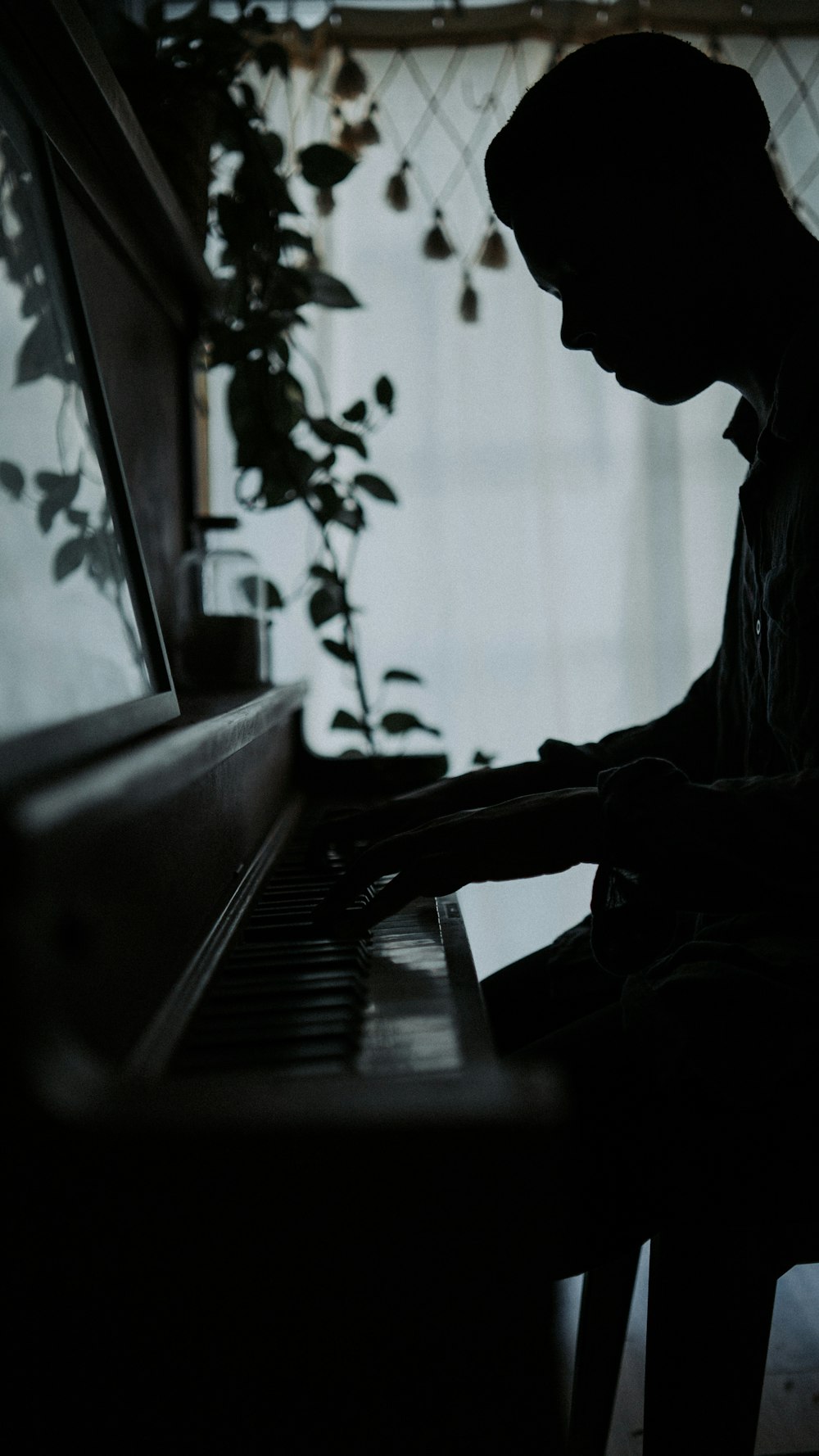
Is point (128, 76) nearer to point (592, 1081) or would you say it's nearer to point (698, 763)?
point (698, 763)

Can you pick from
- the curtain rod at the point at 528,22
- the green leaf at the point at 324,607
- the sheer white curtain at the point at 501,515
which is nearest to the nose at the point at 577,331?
the green leaf at the point at 324,607

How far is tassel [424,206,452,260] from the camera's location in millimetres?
2578

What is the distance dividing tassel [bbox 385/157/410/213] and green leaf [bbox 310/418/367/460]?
2.50 ft

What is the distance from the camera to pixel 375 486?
2215 millimetres

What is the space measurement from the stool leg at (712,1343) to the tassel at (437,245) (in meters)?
2.33

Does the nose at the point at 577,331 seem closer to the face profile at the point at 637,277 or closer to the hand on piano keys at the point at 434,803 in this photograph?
the face profile at the point at 637,277

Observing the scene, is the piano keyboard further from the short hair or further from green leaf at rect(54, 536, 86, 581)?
the short hair

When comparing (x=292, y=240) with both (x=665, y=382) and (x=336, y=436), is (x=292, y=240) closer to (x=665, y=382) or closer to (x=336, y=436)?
(x=336, y=436)

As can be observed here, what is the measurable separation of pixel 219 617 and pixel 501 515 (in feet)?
4.20

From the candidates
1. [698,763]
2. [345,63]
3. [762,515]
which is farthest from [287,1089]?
[345,63]

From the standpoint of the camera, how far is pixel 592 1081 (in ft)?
2.75

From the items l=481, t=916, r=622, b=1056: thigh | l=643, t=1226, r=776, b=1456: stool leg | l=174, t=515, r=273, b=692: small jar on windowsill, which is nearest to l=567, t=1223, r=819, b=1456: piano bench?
l=643, t=1226, r=776, b=1456: stool leg

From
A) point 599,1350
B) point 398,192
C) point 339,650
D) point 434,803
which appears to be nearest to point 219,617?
point 434,803

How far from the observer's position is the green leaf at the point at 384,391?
2119 mm
